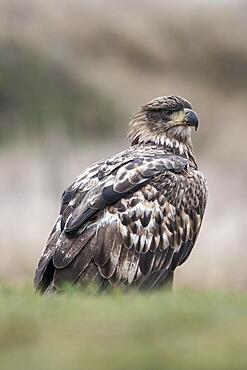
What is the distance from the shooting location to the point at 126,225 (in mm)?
13492

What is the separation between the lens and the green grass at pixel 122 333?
27.0 ft

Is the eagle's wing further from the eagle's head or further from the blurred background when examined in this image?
the blurred background

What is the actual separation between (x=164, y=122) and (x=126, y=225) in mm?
2841

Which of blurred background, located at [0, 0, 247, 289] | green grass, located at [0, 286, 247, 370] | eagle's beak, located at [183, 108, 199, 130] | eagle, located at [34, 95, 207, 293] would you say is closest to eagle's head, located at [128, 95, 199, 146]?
eagle's beak, located at [183, 108, 199, 130]

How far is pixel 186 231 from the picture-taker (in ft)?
47.1

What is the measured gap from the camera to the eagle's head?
15852mm

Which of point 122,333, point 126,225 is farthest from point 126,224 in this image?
point 122,333
